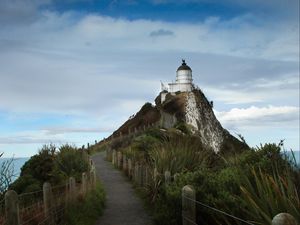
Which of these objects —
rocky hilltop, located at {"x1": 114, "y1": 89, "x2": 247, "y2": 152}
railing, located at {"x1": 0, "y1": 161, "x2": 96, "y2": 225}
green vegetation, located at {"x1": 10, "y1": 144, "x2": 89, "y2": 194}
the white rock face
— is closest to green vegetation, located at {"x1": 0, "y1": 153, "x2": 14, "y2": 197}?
railing, located at {"x1": 0, "y1": 161, "x2": 96, "y2": 225}

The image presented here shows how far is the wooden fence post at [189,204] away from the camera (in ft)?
30.2

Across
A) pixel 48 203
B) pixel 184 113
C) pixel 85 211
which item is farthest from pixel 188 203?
pixel 184 113

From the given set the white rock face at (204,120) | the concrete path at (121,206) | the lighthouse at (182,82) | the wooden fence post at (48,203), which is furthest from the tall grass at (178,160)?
the lighthouse at (182,82)

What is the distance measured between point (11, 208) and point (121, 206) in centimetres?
844

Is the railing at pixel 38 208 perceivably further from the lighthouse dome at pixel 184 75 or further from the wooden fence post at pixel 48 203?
the lighthouse dome at pixel 184 75

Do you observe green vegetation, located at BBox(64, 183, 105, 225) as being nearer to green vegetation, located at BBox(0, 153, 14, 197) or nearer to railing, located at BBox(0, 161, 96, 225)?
railing, located at BBox(0, 161, 96, 225)

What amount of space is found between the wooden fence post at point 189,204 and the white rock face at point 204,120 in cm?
5648

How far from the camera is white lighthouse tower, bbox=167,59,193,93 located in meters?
74.2

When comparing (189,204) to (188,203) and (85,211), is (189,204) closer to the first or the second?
(188,203)

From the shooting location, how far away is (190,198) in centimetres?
924

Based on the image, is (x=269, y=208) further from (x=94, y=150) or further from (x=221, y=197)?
(x=94, y=150)

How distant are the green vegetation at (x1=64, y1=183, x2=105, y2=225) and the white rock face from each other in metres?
50.9

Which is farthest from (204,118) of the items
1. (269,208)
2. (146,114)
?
(269,208)

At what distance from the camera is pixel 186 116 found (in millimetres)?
66188
